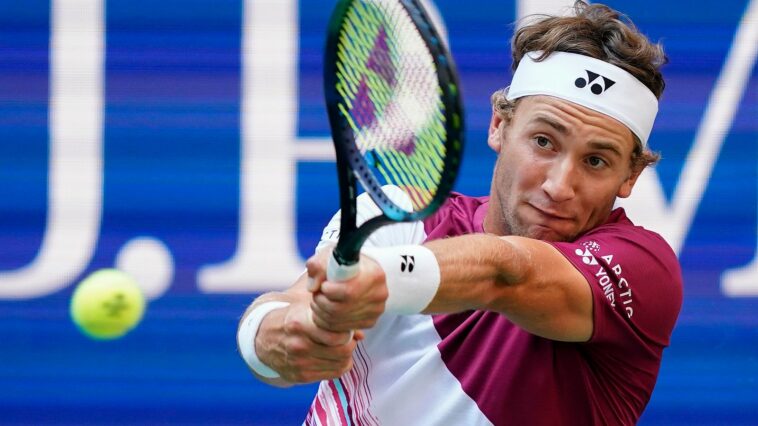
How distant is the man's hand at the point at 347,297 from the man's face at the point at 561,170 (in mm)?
969

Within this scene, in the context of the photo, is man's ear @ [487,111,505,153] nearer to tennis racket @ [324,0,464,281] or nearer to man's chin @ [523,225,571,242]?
man's chin @ [523,225,571,242]

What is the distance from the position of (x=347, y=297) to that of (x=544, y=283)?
27.4 inches

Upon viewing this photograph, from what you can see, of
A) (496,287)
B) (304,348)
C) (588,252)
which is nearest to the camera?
(304,348)

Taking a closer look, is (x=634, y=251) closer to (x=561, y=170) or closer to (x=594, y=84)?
(x=561, y=170)

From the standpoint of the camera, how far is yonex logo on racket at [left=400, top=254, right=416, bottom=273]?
7.06 ft

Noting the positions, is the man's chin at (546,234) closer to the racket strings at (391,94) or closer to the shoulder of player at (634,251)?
the shoulder of player at (634,251)

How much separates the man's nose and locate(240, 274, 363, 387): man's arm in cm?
81

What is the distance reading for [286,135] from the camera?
14.3 ft

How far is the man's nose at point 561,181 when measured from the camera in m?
2.89

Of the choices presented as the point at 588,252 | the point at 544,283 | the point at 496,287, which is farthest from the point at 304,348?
the point at 588,252

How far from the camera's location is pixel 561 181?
2.89 m

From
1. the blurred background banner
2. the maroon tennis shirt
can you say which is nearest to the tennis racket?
the maroon tennis shirt

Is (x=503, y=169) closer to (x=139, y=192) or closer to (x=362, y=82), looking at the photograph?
(x=362, y=82)

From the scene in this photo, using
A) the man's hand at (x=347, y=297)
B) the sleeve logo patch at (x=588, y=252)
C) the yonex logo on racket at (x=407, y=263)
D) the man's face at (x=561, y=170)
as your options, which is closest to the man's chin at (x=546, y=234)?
the man's face at (x=561, y=170)
